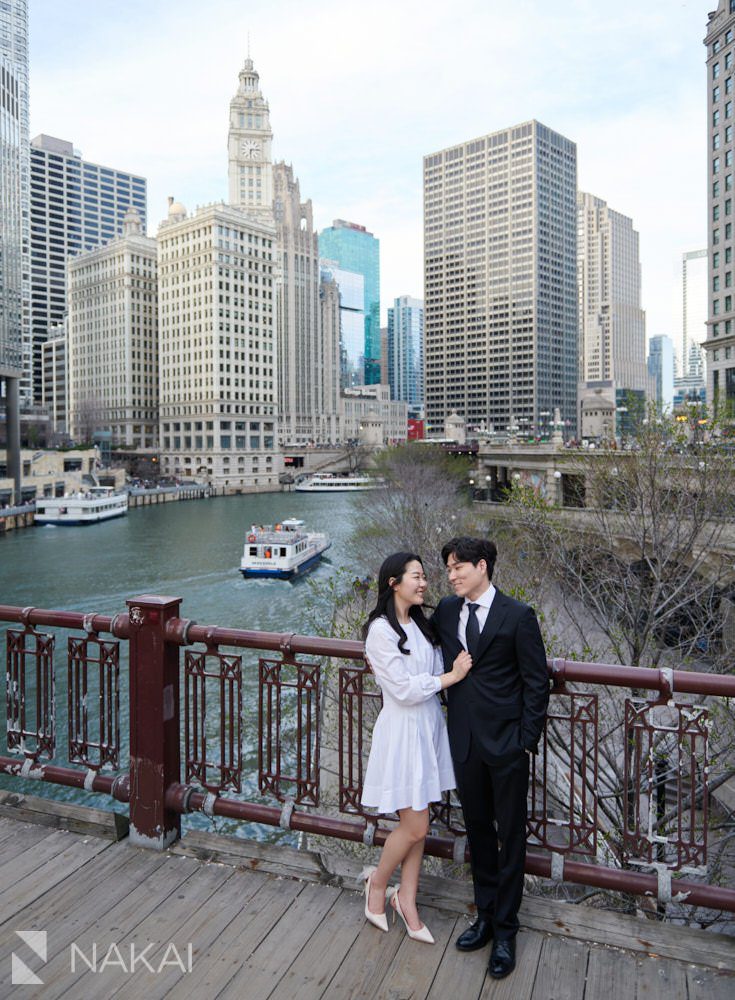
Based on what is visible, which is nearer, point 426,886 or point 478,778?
point 478,778

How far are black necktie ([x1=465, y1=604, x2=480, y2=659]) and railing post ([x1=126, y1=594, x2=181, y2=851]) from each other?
2.10 m

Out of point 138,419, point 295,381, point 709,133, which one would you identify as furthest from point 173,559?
point 295,381

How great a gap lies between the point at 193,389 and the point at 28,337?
79310 millimetres

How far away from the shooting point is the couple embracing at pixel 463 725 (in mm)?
3959

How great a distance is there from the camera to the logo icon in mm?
3816

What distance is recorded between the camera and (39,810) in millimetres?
5566

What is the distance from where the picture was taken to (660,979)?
12.3 feet

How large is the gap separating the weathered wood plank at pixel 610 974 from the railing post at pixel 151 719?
114 inches

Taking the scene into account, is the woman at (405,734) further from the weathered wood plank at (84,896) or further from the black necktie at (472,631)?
the weathered wood plank at (84,896)

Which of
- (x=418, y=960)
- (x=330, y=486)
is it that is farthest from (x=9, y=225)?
(x=418, y=960)

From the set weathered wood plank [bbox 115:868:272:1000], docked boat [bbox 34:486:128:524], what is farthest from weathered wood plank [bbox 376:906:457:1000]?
docked boat [bbox 34:486:128:524]

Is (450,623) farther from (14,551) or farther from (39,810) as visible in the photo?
(14,551)

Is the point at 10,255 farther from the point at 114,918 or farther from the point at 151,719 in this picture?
the point at 114,918

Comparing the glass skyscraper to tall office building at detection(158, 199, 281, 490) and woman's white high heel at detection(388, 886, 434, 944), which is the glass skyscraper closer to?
tall office building at detection(158, 199, 281, 490)
